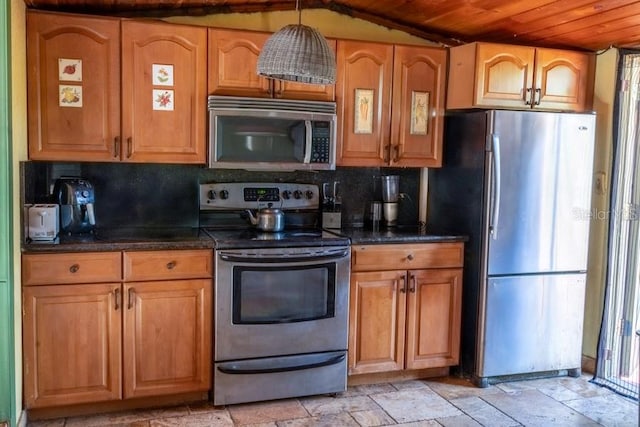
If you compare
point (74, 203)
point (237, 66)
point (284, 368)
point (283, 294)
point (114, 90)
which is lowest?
point (284, 368)

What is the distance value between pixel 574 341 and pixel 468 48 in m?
1.90

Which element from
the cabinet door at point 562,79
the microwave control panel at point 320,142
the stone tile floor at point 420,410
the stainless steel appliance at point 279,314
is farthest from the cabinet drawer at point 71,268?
the cabinet door at point 562,79

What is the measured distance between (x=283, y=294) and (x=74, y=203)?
1204 millimetres

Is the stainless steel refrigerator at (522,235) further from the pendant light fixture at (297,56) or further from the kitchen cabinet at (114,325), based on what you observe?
the kitchen cabinet at (114,325)

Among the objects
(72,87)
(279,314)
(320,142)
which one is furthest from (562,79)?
(72,87)

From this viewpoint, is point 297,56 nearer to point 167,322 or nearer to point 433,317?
point 167,322

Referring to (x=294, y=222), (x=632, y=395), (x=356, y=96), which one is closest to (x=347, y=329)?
(x=294, y=222)

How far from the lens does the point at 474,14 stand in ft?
11.0

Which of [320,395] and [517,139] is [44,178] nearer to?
[320,395]

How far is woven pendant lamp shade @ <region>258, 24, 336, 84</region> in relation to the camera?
224 cm

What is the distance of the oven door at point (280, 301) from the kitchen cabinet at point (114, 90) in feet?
2.31

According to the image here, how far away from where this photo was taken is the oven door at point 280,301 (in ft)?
10.2

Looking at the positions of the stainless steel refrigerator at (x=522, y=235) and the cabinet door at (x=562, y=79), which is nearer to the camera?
the stainless steel refrigerator at (x=522, y=235)

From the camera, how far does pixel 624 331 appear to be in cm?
366
